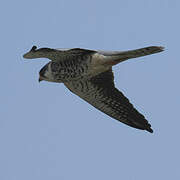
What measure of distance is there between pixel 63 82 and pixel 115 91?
1.38m

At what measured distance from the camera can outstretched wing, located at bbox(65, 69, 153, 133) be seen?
43.2 feet

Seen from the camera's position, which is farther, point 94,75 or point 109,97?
point 109,97

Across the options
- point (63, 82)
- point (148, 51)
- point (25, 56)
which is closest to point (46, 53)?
point (25, 56)

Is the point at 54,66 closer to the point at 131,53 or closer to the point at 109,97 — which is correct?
the point at 109,97

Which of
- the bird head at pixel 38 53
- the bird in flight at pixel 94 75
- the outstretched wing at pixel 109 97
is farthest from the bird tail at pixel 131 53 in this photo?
the outstretched wing at pixel 109 97

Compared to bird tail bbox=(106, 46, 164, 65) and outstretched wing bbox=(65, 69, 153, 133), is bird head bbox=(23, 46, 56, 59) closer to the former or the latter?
bird tail bbox=(106, 46, 164, 65)

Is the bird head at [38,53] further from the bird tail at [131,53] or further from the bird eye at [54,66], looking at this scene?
the bird tail at [131,53]

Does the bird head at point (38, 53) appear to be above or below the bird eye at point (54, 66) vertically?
above

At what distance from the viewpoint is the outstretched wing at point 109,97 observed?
13.2 meters

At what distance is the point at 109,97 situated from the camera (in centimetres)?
1339

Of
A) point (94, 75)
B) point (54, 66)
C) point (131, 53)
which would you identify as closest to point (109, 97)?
point (94, 75)

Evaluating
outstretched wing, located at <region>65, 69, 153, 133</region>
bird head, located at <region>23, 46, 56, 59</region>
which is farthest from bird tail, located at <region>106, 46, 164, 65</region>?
outstretched wing, located at <region>65, 69, 153, 133</region>

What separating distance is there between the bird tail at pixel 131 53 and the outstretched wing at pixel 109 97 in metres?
1.37

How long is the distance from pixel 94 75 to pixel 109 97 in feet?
3.69
